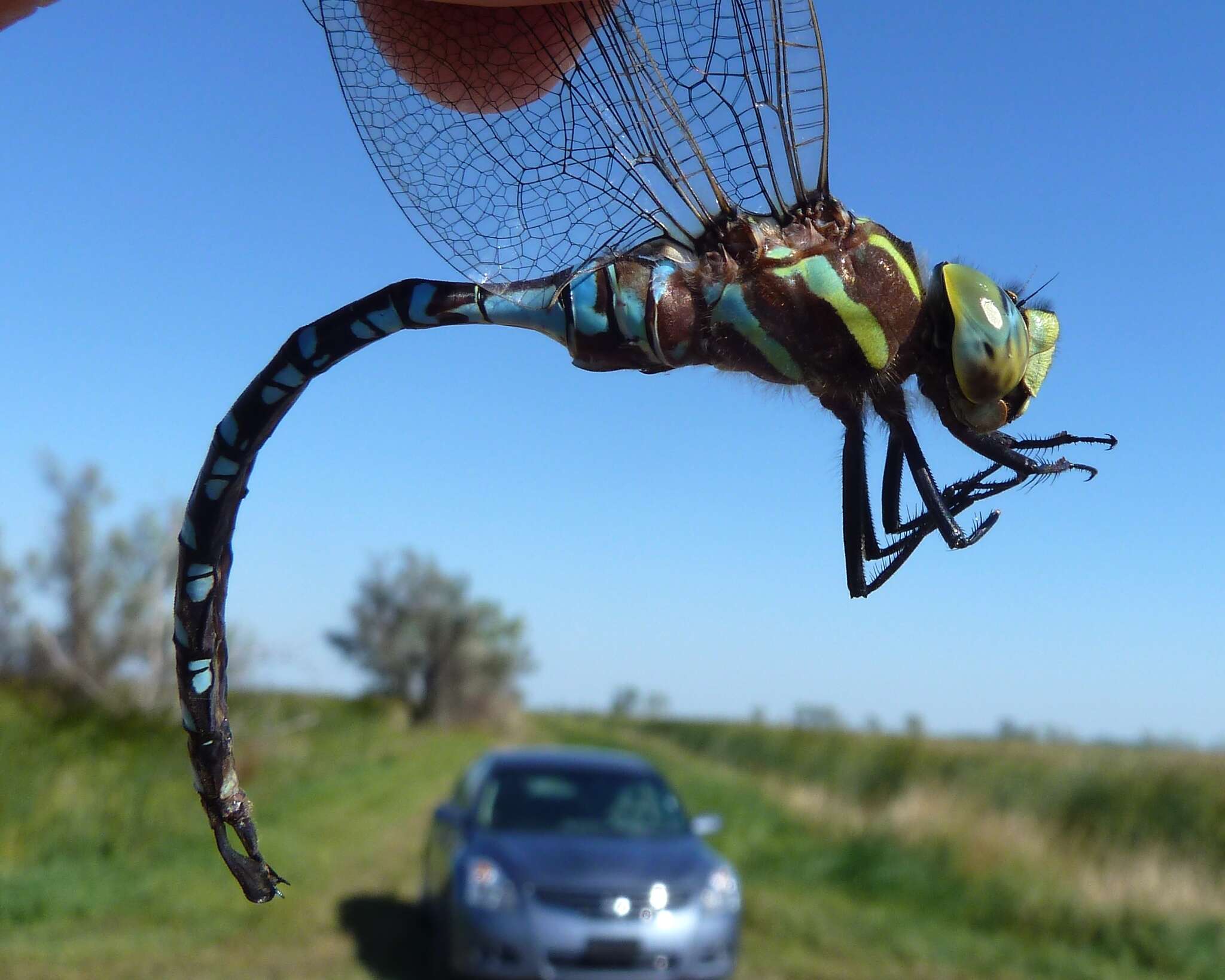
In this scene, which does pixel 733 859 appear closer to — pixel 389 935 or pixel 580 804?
pixel 389 935

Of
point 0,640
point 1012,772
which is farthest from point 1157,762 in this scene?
point 0,640

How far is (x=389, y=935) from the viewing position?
9414 mm

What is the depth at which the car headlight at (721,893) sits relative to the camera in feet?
24.1

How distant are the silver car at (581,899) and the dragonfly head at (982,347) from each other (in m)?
6.14

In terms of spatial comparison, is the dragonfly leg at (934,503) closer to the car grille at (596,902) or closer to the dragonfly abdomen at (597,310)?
the dragonfly abdomen at (597,310)

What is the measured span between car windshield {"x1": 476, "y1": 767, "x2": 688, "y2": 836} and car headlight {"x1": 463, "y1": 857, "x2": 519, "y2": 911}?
1.81ft

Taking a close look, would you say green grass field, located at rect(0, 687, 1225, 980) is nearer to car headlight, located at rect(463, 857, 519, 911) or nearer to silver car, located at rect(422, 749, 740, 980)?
silver car, located at rect(422, 749, 740, 980)

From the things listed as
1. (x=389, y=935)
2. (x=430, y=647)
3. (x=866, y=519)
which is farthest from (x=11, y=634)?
(x=430, y=647)

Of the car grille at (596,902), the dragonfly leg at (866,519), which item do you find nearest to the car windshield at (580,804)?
the car grille at (596,902)

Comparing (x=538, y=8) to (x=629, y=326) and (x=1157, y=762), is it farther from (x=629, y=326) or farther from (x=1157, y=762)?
(x=1157, y=762)

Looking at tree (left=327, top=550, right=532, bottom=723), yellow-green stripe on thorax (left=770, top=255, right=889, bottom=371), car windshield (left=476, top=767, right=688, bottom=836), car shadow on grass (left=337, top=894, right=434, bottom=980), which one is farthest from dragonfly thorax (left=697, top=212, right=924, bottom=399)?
tree (left=327, top=550, right=532, bottom=723)

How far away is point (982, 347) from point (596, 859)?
6.48 metres

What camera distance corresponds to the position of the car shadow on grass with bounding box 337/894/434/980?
27.3ft

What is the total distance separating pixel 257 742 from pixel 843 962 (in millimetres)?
10253
